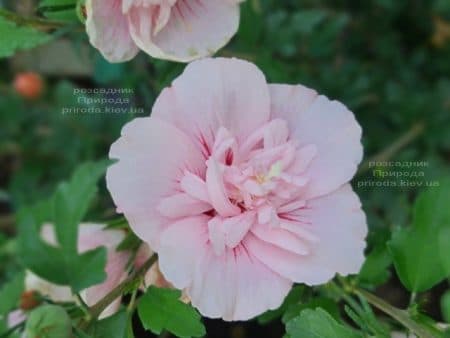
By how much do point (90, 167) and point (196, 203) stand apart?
0.90 ft

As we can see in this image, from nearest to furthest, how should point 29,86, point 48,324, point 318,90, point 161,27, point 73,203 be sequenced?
point 48,324 < point 161,27 < point 73,203 < point 318,90 < point 29,86

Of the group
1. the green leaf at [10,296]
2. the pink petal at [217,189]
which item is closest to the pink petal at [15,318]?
the green leaf at [10,296]

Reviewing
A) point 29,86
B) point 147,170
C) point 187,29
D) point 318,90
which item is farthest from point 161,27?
point 29,86

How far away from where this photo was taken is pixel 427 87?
5.56 feet

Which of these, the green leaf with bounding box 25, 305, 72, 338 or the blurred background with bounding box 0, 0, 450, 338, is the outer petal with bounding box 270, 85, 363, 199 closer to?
the green leaf with bounding box 25, 305, 72, 338

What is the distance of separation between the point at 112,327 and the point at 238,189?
0.60ft

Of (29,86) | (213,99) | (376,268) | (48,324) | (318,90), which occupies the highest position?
(213,99)

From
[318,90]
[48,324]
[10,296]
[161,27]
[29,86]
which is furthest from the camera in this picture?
[29,86]

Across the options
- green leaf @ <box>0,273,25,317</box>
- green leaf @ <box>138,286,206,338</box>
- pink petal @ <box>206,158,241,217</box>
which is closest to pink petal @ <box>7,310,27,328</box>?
green leaf @ <box>0,273,25,317</box>

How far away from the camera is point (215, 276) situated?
2.41 ft

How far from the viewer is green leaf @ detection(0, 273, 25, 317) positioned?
1.01 m

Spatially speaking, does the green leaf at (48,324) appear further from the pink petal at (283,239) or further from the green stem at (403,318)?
the green stem at (403,318)

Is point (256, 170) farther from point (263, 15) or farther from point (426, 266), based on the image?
point (263, 15)

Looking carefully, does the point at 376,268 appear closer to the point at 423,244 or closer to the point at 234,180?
the point at 423,244
